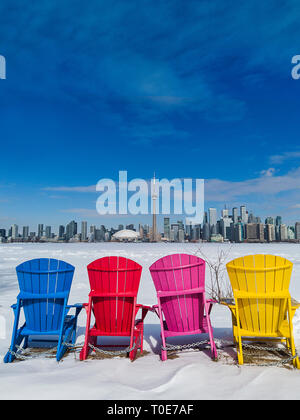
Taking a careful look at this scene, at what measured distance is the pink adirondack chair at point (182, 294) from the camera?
339cm

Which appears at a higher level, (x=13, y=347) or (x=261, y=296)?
(x=261, y=296)

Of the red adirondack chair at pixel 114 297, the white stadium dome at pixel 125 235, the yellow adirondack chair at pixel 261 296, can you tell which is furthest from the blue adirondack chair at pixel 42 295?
the white stadium dome at pixel 125 235

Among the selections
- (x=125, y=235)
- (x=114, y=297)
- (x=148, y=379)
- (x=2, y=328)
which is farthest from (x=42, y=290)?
(x=125, y=235)

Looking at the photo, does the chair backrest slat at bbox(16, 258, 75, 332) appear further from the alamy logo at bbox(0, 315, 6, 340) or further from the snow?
the alamy logo at bbox(0, 315, 6, 340)

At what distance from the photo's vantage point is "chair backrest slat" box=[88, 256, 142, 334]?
3.42m

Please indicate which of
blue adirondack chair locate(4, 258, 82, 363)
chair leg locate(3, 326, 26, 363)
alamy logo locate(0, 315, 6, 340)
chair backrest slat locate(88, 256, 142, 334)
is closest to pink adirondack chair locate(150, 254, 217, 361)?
chair backrest slat locate(88, 256, 142, 334)

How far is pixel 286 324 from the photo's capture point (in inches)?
132

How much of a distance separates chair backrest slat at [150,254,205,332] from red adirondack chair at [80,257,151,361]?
1.06ft

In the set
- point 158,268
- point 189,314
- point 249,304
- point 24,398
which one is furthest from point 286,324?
point 24,398

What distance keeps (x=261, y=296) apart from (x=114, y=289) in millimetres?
1698

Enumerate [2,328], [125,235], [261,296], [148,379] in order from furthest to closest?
[125,235] < [2,328] < [261,296] < [148,379]

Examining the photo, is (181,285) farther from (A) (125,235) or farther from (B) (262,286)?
(A) (125,235)

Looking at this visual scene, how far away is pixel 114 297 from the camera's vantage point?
11.4 ft
